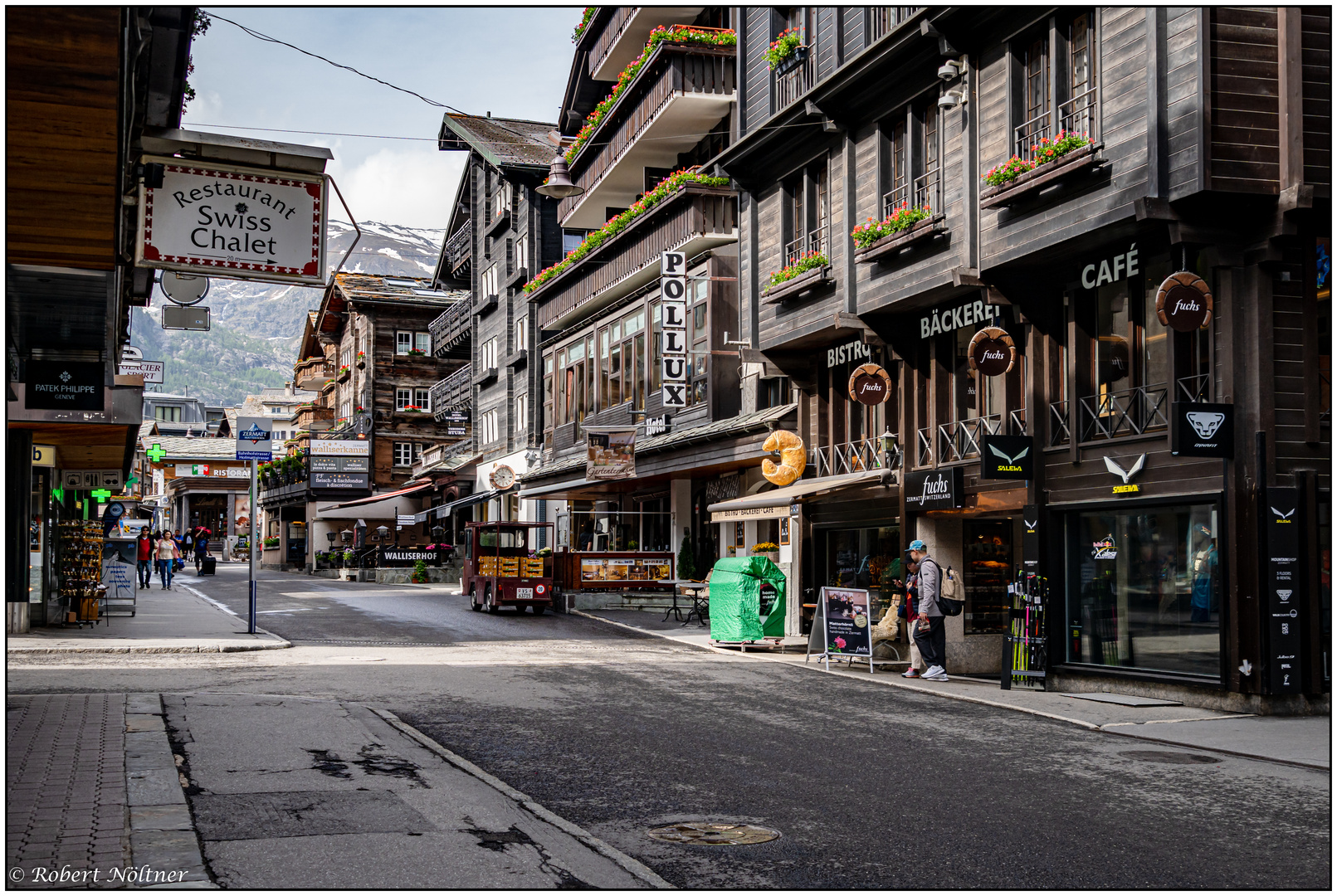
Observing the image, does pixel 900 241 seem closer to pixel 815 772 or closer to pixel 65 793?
pixel 815 772

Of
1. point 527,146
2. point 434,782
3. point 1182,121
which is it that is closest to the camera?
point 434,782

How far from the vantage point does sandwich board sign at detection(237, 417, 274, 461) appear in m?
23.3

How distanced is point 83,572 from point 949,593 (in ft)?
53.3

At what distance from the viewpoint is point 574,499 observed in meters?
43.7

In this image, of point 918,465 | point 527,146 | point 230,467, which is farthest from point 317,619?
point 230,467

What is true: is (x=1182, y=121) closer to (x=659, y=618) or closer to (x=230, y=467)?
(x=659, y=618)

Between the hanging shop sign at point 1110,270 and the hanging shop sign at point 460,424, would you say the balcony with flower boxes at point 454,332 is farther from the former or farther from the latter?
the hanging shop sign at point 1110,270

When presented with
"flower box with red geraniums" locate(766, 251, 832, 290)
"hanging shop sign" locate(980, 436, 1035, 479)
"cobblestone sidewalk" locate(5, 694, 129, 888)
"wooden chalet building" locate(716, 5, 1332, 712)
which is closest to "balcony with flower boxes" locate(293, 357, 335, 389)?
"flower box with red geraniums" locate(766, 251, 832, 290)

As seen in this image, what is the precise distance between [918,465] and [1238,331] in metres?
7.01

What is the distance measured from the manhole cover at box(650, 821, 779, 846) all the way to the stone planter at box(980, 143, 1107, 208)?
9804 millimetres

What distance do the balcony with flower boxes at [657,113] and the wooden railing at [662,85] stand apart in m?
0.02

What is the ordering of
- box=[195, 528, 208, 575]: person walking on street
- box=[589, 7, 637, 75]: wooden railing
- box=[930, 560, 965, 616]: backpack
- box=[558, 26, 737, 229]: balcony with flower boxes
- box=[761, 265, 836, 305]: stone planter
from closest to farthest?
box=[930, 560, 965, 616]: backpack, box=[761, 265, 836, 305]: stone planter, box=[558, 26, 737, 229]: balcony with flower boxes, box=[589, 7, 637, 75]: wooden railing, box=[195, 528, 208, 575]: person walking on street

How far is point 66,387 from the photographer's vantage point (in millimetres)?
15734

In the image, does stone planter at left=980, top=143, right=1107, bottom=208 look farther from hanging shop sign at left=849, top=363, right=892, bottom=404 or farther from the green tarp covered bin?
the green tarp covered bin
